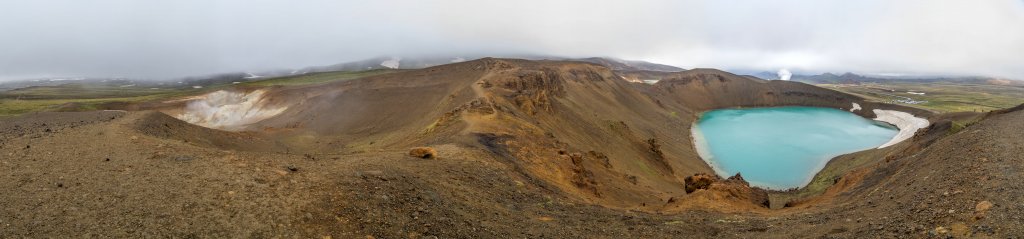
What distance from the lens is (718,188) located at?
20.4 meters

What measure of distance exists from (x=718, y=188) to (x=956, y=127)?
1006 inches

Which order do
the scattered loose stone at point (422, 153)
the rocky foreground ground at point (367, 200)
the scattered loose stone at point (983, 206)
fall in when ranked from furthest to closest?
1. the scattered loose stone at point (422, 153)
2. the scattered loose stone at point (983, 206)
3. the rocky foreground ground at point (367, 200)

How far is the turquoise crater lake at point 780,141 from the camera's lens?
50922mm

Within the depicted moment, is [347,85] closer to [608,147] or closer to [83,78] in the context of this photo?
[608,147]

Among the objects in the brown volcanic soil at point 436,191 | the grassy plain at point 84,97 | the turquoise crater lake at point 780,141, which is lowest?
the turquoise crater lake at point 780,141

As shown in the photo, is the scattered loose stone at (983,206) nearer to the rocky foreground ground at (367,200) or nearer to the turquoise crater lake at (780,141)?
the rocky foreground ground at (367,200)

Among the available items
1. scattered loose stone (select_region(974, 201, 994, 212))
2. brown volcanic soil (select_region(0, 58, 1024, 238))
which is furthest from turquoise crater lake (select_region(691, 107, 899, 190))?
scattered loose stone (select_region(974, 201, 994, 212))

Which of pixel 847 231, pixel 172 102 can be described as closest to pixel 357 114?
pixel 172 102

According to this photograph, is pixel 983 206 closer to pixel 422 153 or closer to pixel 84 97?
pixel 422 153

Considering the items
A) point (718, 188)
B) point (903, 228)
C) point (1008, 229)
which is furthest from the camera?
point (718, 188)

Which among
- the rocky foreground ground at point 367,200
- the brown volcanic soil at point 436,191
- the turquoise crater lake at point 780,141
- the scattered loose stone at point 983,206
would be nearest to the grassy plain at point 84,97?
the brown volcanic soil at point 436,191

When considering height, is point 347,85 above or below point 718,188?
above

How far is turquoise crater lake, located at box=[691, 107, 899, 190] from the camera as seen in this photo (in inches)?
2005

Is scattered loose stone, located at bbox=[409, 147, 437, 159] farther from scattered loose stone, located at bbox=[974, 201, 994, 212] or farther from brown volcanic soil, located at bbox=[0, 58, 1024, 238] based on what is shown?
scattered loose stone, located at bbox=[974, 201, 994, 212]
